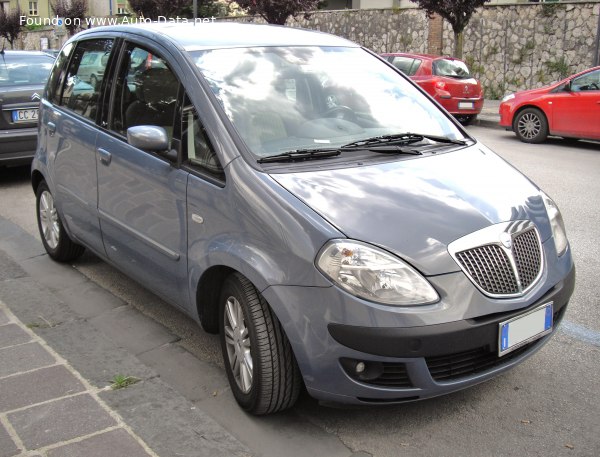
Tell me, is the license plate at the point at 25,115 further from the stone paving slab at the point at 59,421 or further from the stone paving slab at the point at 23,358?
the stone paving slab at the point at 59,421

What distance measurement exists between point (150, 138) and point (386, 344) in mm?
1678

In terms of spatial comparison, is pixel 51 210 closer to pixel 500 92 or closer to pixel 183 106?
pixel 183 106

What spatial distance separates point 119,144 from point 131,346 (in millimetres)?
1191

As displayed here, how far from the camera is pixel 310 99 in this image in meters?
3.83

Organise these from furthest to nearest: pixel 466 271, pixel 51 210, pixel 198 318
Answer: pixel 51 210 → pixel 198 318 → pixel 466 271

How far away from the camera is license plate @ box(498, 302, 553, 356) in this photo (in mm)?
2963

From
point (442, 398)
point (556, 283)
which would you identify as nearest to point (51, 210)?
point (442, 398)

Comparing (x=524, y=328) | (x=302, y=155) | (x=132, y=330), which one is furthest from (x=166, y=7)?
(x=524, y=328)

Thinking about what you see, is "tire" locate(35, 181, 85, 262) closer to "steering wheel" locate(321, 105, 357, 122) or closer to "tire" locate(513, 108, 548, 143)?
"steering wheel" locate(321, 105, 357, 122)

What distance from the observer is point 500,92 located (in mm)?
20969

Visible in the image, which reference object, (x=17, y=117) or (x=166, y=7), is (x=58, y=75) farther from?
(x=166, y=7)

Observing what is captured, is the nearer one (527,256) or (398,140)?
(527,256)

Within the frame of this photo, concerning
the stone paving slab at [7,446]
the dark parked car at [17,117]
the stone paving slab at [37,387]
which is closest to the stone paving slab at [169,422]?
the stone paving slab at [37,387]

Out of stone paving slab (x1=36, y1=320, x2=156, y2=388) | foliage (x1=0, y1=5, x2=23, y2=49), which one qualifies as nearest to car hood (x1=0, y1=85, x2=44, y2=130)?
stone paving slab (x1=36, y1=320, x2=156, y2=388)
